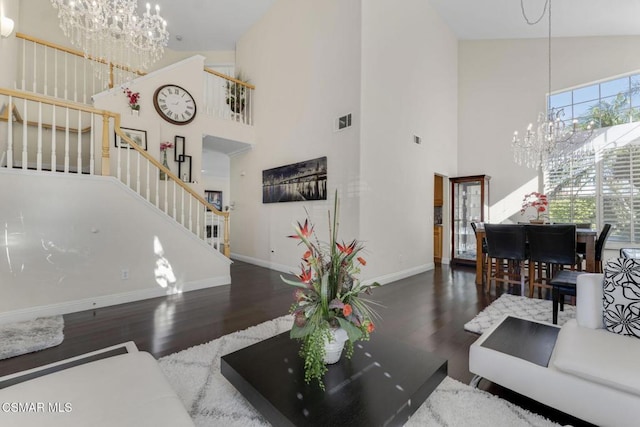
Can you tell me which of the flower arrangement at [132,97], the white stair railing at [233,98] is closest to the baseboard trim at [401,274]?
the white stair railing at [233,98]

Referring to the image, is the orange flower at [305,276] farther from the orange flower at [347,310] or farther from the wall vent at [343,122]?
the wall vent at [343,122]

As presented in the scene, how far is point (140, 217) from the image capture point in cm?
364

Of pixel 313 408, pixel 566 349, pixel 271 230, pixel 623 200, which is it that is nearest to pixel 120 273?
pixel 271 230

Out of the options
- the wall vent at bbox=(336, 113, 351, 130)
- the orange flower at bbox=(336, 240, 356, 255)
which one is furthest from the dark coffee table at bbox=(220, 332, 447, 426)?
the wall vent at bbox=(336, 113, 351, 130)

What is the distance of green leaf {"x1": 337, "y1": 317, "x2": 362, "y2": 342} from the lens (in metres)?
1.36

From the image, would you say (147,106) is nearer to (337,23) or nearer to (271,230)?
(271,230)

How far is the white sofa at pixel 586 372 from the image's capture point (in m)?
1.28

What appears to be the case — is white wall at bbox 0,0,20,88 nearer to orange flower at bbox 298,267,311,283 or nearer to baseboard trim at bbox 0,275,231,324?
baseboard trim at bbox 0,275,231,324

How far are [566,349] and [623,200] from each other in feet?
15.9

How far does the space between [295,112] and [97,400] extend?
15.8 ft

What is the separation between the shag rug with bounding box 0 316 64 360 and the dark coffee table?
78.0 inches

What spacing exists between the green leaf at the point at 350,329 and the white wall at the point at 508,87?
5633mm

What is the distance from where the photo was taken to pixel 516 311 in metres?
3.15

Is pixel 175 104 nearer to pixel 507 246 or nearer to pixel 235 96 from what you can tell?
pixel 235 96
